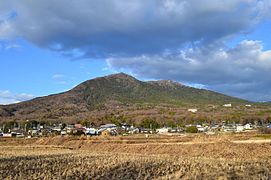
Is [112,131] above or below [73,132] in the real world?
above

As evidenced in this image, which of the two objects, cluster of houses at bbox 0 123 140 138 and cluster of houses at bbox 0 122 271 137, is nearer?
cluster of houses at bbox 0 123 140 138

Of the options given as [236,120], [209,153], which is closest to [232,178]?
[209,153]

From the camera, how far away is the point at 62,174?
20062 mm

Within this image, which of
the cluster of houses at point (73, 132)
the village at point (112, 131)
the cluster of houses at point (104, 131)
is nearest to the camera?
the village at point (112, 131)

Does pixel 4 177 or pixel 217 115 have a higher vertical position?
pixel 217 115

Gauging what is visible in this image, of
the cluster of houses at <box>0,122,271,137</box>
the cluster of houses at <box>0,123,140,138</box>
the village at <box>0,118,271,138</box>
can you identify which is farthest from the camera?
the cluster of houses at <box>0,122,271,137</box>

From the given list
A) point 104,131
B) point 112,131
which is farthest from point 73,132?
point 112,131

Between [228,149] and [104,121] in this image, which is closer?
[228,149]

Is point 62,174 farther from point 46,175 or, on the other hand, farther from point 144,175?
point 144,175

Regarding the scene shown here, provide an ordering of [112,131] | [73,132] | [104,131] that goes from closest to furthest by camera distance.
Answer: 1. [73,132]
2. [104,131]
3. [112,131]

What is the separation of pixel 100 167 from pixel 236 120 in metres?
146

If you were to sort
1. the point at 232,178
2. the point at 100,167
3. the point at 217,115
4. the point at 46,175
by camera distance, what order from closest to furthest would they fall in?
the point at 232,178 → the point at 46,175 → the point at 100,167 → the point at 217,115

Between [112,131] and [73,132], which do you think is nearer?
[73,132]

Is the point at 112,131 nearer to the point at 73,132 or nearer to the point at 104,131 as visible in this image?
the point at 104,131
